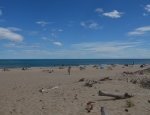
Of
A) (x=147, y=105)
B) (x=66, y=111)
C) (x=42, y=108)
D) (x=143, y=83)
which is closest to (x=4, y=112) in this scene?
(x=42, y=108)

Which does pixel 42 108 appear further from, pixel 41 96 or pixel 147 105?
pixel 147 105

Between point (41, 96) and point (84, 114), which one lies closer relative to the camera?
point (84, 114)

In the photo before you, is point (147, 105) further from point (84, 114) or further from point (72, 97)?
point (72, 97)

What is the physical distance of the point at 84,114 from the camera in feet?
43.4

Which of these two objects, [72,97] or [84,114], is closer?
[84,114]

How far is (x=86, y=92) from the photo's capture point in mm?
18781

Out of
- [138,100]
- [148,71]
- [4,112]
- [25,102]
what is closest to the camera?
[4,112]

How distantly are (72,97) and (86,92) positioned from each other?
1.72 metres

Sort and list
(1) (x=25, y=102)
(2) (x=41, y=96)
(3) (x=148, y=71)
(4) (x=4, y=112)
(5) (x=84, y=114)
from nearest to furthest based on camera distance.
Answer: (5) (x=84, y=114) → (4) (x=4, y=112) → (1) (x=25, y=102) → (2) (x=41, y=96) → (3) (x=148, y=71)

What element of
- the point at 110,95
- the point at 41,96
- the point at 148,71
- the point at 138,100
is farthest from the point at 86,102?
the point at 148,71

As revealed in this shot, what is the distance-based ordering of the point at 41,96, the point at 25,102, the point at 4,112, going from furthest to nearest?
the point at 41,96 < the point at 25,102 < the point at 4,112

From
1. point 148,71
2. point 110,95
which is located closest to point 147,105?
point 110,95

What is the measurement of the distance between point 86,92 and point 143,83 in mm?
4199

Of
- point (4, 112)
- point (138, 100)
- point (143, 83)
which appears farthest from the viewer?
point (143, 83)
